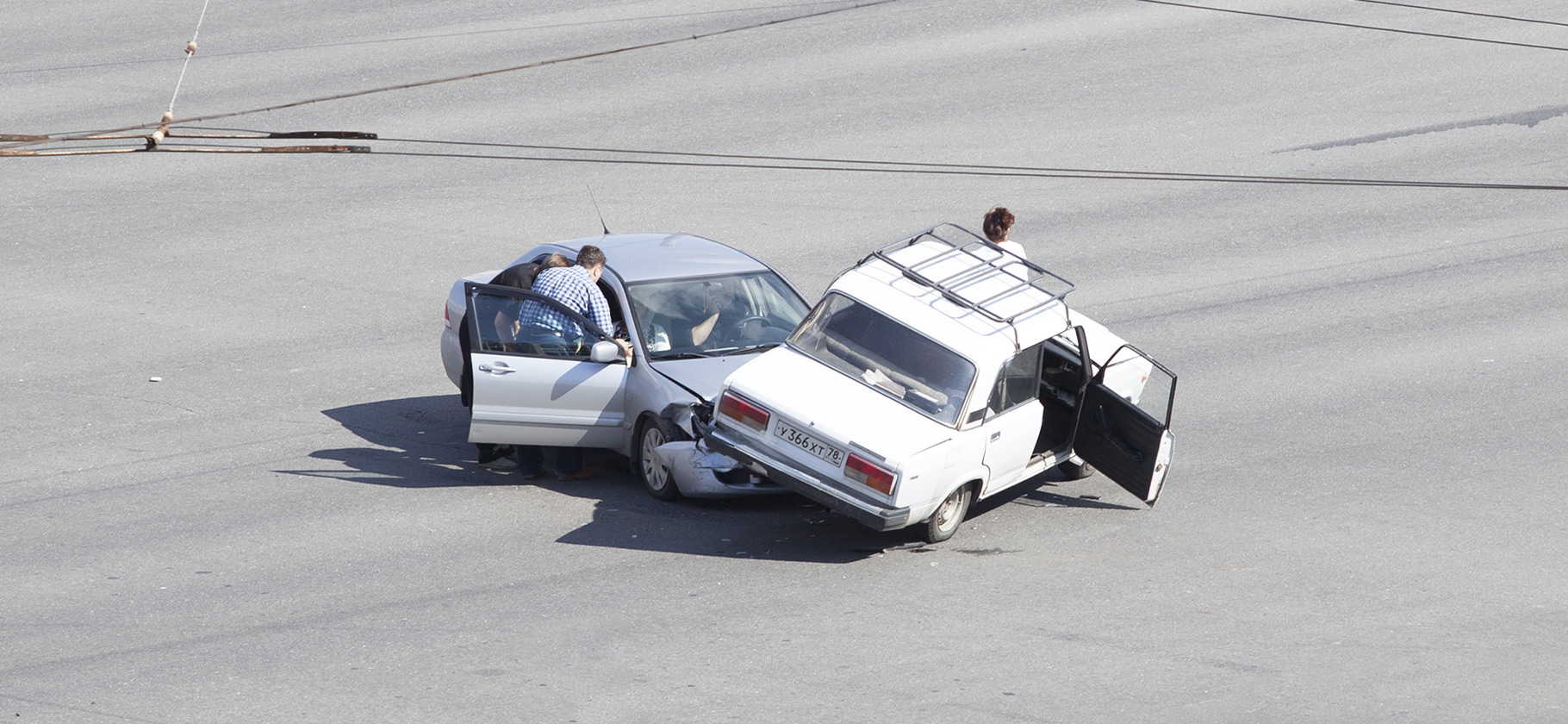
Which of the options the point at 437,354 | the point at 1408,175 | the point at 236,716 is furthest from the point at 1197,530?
the point at 1408,175

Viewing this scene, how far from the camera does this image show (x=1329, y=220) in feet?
53.9

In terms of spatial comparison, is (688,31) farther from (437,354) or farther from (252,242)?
(437,354)

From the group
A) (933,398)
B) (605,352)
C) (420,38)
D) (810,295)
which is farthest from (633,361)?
(420,38)

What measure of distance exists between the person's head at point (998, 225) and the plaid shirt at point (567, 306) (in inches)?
116

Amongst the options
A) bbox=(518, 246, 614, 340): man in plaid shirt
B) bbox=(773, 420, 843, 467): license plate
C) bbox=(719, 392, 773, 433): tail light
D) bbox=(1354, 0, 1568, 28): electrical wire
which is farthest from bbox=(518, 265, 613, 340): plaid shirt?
bbox=(1354, 0, 1568, 28): electrical wire

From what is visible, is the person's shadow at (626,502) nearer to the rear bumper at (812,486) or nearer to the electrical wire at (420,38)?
the rear bumper at (812,486)

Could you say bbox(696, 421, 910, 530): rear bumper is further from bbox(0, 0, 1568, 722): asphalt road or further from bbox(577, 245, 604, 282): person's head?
bbox(577, 245, 604, 282): person's head

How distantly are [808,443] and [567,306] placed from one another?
90.6 inches

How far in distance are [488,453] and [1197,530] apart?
16.7 ft

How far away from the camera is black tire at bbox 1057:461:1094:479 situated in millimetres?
11023

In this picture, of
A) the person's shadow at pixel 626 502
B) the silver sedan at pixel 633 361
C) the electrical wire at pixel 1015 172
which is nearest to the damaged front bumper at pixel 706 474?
the silver sedan at pixel 633 361

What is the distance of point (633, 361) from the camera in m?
10.7

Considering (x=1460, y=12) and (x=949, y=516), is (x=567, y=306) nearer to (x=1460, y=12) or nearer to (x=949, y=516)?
(x=949, y=516)

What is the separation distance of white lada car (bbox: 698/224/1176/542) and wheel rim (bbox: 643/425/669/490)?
476 mm
